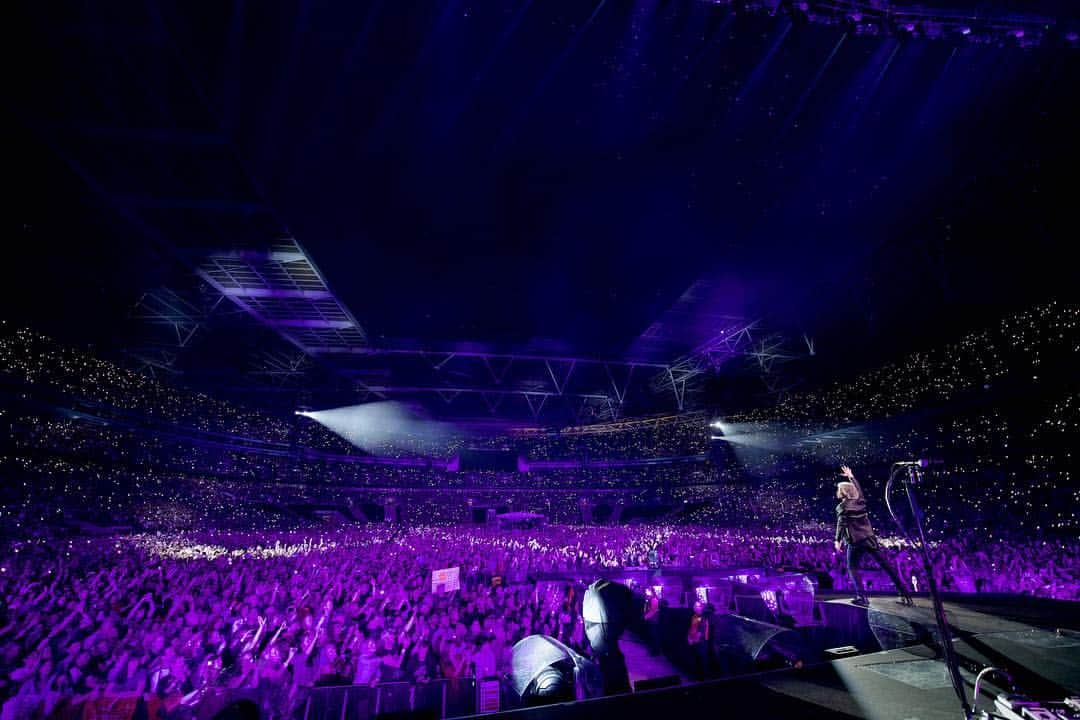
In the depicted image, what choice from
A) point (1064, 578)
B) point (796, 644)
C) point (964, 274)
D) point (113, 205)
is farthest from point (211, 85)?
point (1064, 578)

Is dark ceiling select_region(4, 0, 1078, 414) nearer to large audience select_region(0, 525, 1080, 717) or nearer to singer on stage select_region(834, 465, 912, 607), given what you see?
singer on stage select_region(834, 465, 912, 607)

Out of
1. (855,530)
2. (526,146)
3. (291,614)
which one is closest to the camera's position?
(526,146)

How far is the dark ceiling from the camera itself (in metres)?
4.56

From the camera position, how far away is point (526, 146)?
5.59m

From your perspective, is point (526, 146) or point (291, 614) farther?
point (291, 614)

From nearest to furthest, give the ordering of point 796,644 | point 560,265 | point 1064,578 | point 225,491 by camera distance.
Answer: point 796,644 → point 560,265 → point 1064,578 → point 225,491

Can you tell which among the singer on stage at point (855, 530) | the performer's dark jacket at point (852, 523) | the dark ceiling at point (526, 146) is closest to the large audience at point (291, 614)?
the singer on stage at point (855, 530)

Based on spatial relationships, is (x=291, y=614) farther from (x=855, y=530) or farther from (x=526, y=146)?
(x=855, y=530)

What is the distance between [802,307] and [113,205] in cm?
1328

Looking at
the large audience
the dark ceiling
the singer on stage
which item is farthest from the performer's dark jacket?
the dark ceiling

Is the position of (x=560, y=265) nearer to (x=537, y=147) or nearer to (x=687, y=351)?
(x=537, y=147)

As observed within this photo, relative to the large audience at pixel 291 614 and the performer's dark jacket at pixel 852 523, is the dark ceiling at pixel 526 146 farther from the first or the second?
the large audience at pixel 291 614

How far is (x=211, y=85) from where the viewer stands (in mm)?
4613

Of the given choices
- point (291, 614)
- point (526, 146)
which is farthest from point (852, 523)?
point (291, 614)
